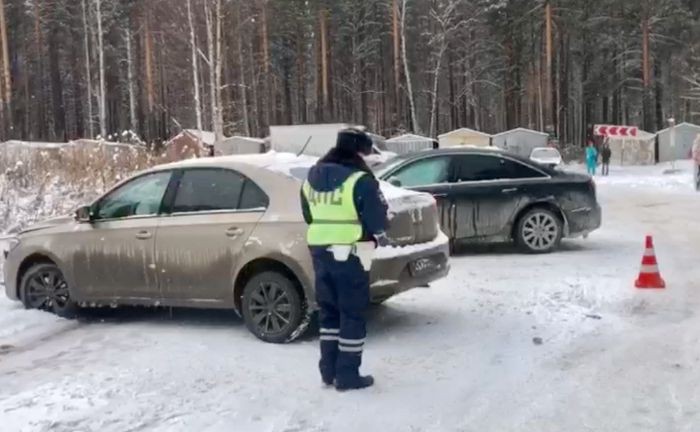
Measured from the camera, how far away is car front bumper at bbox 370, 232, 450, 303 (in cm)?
701

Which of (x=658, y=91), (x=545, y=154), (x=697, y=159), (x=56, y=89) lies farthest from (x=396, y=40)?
(x=697, y=159)

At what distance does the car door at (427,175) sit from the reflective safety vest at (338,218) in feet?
20.3

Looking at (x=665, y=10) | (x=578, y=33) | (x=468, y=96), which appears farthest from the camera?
(x=468, y=96)

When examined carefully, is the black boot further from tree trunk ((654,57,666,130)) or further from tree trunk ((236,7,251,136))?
tree trunk ((654,57,666,130))

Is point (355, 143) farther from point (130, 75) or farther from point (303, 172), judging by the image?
point (130, 75)

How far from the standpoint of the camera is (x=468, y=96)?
203ft

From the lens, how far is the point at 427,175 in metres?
12.2

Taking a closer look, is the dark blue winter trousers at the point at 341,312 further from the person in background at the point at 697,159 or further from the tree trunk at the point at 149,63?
the tree trunk at the point at 149,63

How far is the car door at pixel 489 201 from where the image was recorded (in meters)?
11.9

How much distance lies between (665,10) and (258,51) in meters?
26.6

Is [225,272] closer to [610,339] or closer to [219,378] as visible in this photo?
[219,378]

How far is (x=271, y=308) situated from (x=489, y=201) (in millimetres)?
5514

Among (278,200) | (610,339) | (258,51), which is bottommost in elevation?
(610,339)

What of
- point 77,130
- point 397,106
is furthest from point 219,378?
point 77,130
